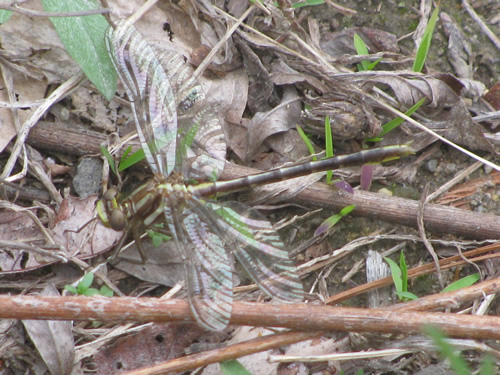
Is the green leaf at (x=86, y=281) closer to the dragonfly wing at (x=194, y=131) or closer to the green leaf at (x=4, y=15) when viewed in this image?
the dragonfly wing at (x=194, y=131)

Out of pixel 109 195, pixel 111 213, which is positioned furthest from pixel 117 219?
pixel 109 195

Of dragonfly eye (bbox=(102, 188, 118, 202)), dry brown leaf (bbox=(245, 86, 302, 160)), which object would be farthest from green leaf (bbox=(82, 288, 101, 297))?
dry brown leaf (bbox=(245, 86, 302, 160))

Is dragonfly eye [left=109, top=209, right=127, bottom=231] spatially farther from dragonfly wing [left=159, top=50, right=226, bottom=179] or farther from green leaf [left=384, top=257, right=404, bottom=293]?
green leaf [left=384, top=257, right=404, bottom=293]

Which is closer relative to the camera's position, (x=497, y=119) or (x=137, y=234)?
(x=137, y=234)

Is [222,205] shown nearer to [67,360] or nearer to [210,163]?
[210,163]

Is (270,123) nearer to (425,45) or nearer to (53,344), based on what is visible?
(425,45)

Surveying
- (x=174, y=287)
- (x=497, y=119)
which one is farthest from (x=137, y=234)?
(x=497, y=119)

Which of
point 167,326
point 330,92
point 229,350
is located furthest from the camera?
point 330,92

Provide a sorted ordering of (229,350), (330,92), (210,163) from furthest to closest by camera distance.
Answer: (330,92) < (210,163) < (229,350)
